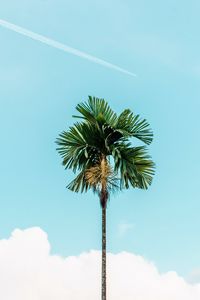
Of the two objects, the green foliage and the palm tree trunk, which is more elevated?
the green foliage

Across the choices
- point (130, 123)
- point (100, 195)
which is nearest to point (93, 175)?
point (100, 195)

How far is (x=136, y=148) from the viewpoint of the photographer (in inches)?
1227

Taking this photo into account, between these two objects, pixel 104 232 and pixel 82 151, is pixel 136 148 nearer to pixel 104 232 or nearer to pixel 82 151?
pixel 82 151

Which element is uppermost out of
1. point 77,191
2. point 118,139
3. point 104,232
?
point 118,139

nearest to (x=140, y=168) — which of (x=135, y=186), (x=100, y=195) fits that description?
(x=135, y=186)

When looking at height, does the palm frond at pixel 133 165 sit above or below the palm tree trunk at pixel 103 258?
above

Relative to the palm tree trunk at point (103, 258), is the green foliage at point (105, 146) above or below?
above

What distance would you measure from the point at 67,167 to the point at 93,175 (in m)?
2.01

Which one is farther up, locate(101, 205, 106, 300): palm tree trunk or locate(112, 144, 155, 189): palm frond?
locate(112, 144, 155, 189): palm frond

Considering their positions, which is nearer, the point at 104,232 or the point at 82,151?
the point at 104,232

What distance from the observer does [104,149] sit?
30719mm

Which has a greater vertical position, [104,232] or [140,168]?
[140,168]

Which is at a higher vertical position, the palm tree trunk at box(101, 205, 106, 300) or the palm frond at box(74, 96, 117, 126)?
the palm frond at box(74, 96, 117, 126)

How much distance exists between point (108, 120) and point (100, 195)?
3.82 metres
